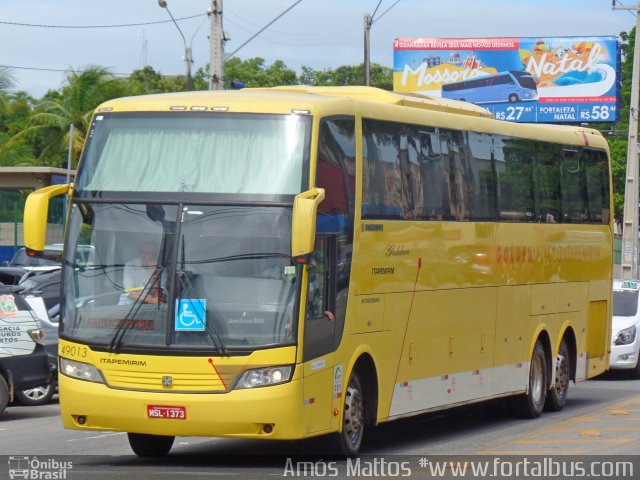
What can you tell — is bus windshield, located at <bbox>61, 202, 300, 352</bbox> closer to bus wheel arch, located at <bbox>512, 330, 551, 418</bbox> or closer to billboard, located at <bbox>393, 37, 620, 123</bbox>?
bus wheel arch, located at <bbox>512, 330, 551, 418</bbox>

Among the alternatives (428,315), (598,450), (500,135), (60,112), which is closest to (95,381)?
(428,315)

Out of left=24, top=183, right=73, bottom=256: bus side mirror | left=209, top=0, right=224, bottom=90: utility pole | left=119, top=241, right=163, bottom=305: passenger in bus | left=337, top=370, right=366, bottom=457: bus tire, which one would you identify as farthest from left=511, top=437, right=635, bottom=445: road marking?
left=209, top=0, right=224, bottom=90: utility pole

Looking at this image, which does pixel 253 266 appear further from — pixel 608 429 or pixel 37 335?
pixel 37 335

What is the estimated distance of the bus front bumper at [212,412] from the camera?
37.2 ft

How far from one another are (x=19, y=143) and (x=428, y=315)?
4540 cm

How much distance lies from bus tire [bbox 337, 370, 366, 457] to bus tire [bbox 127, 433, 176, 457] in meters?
1.88

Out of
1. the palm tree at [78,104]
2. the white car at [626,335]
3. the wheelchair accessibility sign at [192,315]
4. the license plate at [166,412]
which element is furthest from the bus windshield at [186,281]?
the palm tree at [78,104]

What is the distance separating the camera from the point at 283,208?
1175cm

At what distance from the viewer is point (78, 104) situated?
52156 millimetres

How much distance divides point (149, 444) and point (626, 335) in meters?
13.1

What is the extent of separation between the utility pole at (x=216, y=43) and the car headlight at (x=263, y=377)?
16.8 metres

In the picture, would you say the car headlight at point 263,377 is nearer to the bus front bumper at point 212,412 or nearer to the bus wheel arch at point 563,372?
the bus front bumper at point 212,412

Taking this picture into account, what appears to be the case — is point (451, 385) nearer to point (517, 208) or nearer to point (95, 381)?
point (517, 208)

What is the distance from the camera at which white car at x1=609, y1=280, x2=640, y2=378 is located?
23.9 metres
